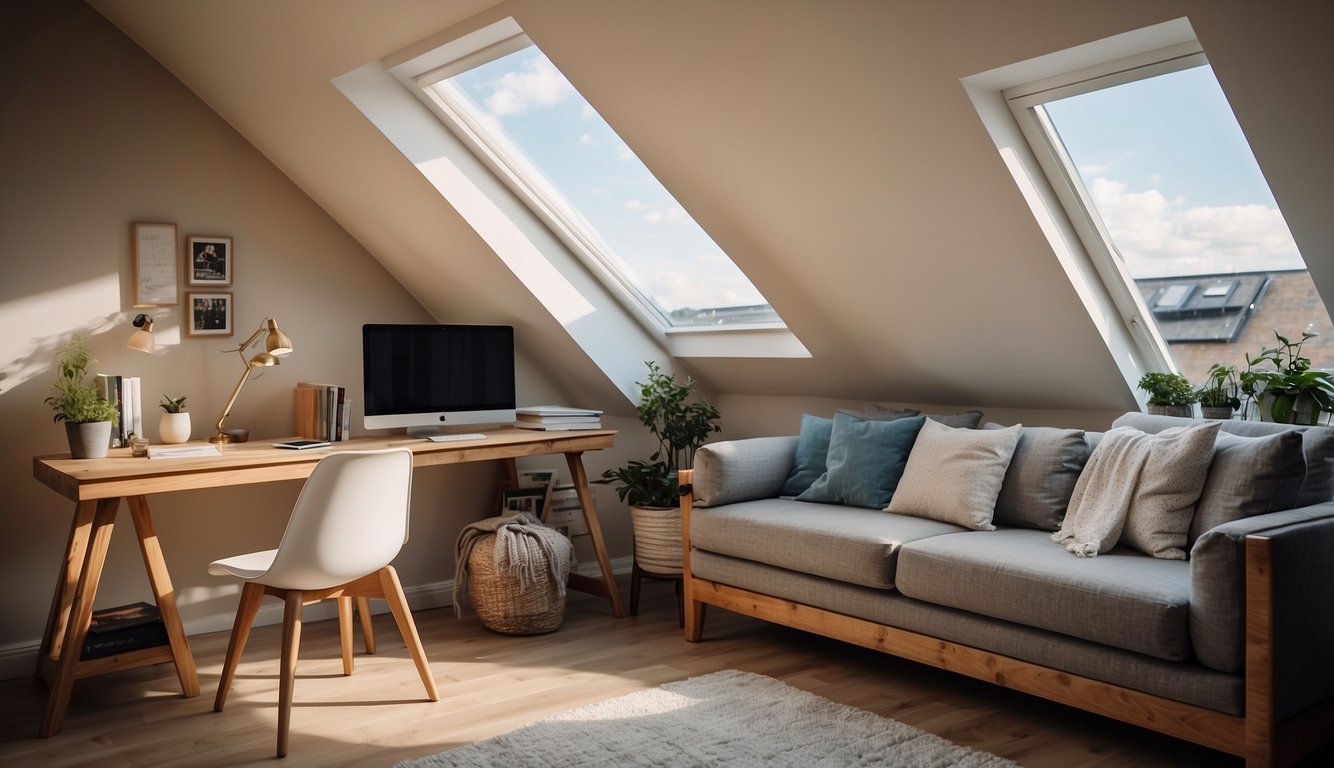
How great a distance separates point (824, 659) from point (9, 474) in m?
2.93

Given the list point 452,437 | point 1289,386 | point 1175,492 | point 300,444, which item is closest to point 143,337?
point 300,444

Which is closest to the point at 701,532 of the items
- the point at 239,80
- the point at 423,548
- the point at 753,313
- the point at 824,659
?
the point at 824,659

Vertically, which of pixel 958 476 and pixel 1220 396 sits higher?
pixel 1220 396

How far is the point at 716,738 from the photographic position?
9.25 ft

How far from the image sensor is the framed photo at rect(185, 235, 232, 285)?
4000mm

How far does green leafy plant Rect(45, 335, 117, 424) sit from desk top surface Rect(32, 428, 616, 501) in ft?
0.49

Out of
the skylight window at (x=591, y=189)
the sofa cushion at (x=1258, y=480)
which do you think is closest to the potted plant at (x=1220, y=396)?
the sofa cushion at (x=1258, y=480)

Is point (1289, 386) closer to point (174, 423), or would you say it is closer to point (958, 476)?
point (958, 476)

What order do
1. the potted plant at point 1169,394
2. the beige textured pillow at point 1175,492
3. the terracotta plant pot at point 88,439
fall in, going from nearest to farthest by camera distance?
1. the beige textured pillow at point 1175,492
2. the potted plant at point 1169,394
3. the terracotta plant pot at point 88,439

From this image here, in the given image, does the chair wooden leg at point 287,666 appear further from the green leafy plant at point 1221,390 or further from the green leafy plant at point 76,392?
the green leafy plant at point 1221,390

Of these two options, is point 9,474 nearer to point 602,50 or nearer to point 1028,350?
point 602,50

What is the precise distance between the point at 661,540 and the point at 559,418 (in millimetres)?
666

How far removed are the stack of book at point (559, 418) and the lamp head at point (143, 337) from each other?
1.47 meters

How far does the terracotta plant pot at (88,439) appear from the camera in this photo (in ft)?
11.3
